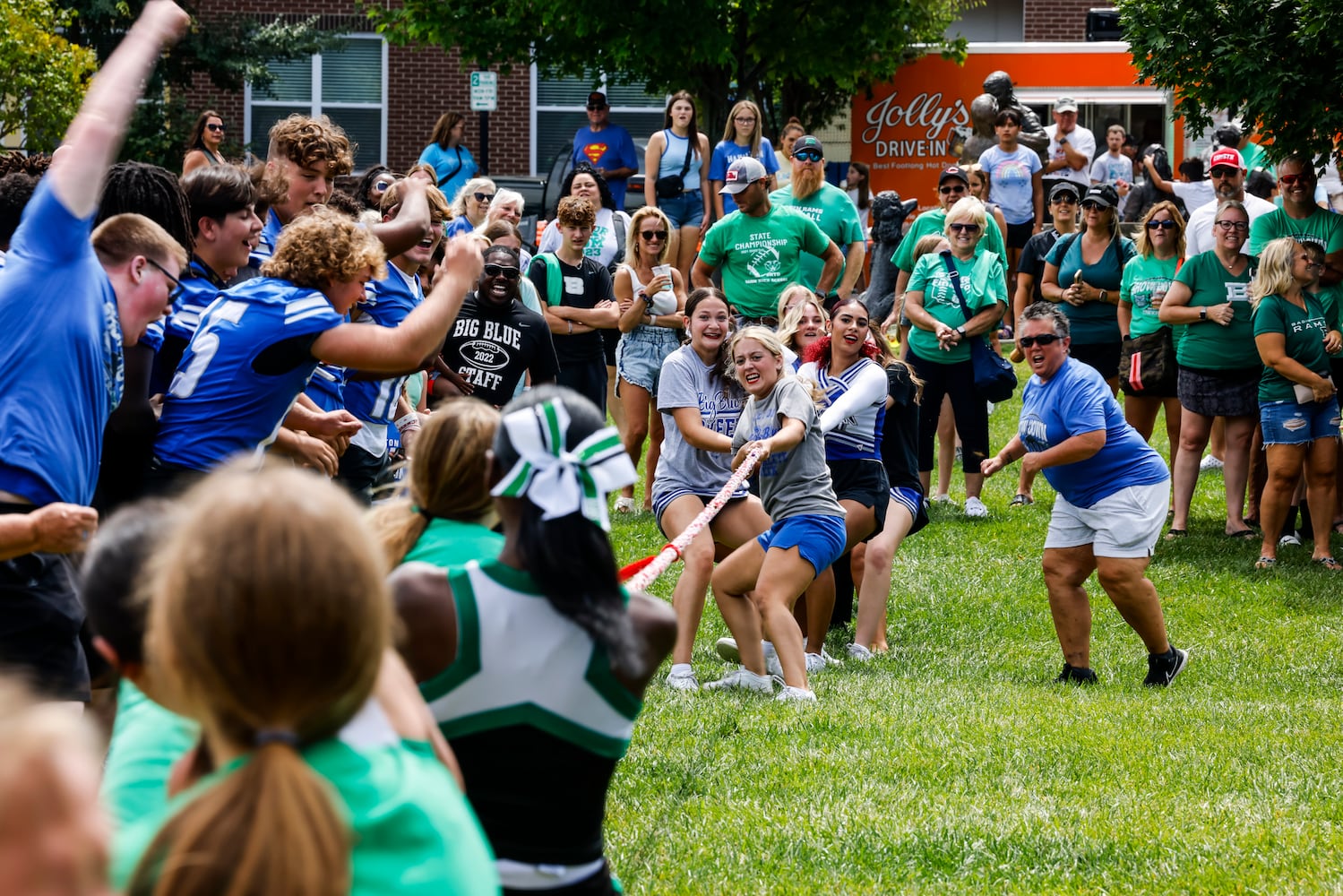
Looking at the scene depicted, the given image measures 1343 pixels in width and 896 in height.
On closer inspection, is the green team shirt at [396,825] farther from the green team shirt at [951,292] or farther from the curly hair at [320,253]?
the green team shirt at [951,292]

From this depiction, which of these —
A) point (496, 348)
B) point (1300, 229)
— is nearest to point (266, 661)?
point (496, 348)

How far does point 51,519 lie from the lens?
11.4 feet

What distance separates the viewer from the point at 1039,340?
7.98 m

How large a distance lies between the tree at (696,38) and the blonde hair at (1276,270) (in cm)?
1127

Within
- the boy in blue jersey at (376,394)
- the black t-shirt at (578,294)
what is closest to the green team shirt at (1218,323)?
the black t-shirt at (578,294)

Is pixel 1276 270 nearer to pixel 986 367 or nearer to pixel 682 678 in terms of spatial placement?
pixel 986 367

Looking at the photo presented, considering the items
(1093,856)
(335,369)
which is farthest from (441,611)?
(335,369)

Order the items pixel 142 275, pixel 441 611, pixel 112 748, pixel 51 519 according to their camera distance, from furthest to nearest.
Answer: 1. pixel 142 275
2. pixel 51 519
3. pixel 441 611
4. pixel 112 748

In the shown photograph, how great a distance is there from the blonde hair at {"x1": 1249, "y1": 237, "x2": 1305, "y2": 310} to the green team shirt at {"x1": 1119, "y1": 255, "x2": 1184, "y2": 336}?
1060mm

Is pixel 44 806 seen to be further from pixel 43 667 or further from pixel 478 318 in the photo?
pixel 478 318

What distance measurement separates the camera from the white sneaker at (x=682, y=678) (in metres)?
7.46

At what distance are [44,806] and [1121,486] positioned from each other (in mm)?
7094

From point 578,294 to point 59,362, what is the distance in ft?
22.4

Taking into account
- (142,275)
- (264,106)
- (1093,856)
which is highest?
(264,106)
